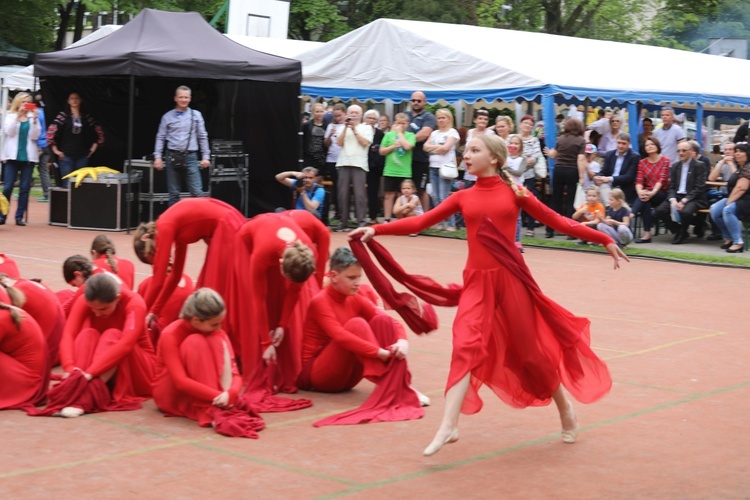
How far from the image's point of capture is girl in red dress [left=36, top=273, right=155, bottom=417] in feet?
21.3

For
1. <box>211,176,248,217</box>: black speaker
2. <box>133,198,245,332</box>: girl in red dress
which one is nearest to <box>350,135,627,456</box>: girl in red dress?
<box>133,198,245,332</box>: girl in red dress

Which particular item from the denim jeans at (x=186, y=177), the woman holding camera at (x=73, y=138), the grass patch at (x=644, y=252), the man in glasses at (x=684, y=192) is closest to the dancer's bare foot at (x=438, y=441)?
the grass patch at (x=644, y=252)

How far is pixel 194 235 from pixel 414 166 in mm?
10614

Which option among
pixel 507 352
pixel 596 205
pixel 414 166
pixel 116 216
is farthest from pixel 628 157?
pixel 507 352

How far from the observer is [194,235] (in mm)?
7398

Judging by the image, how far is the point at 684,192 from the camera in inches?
675

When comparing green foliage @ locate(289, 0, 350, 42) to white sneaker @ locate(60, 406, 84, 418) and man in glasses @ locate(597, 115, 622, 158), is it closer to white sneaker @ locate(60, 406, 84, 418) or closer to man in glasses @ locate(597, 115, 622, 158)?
man in glasses @ locate(597, 115, 622, 158)

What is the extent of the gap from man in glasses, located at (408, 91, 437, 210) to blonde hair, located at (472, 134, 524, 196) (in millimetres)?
11494

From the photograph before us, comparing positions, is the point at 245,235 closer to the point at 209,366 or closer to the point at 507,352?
the point at 209,366

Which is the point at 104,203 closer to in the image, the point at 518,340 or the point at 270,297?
the point at 270,297

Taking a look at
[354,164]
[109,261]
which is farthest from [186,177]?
[109,261]

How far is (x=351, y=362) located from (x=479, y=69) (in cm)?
1236

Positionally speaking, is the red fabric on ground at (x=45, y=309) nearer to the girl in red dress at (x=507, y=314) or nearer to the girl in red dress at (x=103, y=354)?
the girl in red dress at (x=103, y=354)

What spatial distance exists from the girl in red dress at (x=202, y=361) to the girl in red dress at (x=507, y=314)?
1.07m
